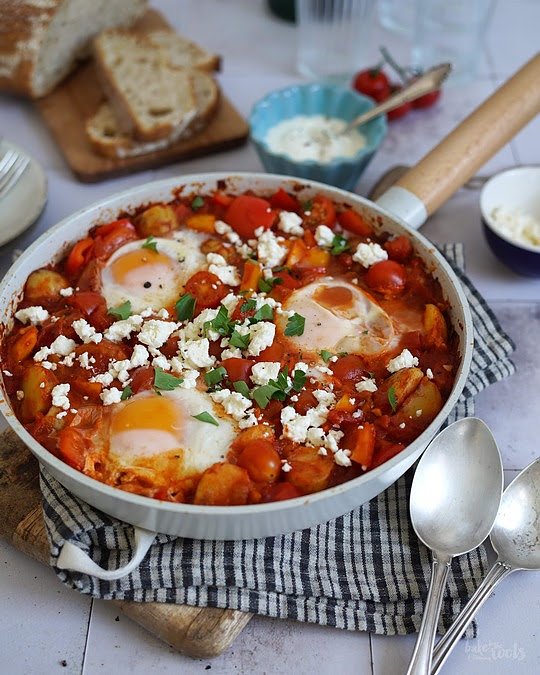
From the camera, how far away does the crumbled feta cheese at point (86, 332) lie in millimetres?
2572

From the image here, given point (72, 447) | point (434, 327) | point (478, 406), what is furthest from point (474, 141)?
point (72, 447)

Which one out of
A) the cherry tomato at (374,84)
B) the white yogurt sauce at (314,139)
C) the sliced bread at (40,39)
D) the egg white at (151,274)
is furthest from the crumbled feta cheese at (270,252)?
the sliced bread at (40,39)

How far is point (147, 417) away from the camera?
2.34 metres

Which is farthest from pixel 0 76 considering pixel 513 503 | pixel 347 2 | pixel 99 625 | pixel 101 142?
pixel 513 503

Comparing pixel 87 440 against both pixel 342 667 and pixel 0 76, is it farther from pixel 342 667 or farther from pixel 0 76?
pixel 0 76

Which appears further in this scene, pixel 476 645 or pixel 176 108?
pixel 176 108

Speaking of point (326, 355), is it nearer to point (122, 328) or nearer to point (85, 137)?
point (122, 328)

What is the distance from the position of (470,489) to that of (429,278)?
2.53 feet

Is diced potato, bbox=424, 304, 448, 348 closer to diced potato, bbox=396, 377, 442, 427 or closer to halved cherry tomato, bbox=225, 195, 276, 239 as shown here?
diced potato, bbox=396, 377, 442, 427

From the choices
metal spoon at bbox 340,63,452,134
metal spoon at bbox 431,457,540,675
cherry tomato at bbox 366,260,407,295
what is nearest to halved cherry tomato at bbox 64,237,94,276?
cherry tomato at bbox 366,260,407,295

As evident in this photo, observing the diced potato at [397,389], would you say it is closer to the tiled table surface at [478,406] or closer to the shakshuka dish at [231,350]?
the shakshuka dish at [231,350]

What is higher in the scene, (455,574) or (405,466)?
(405,466)

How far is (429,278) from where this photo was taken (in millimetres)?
2791

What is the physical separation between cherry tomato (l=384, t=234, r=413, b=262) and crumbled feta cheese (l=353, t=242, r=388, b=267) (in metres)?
0.04
